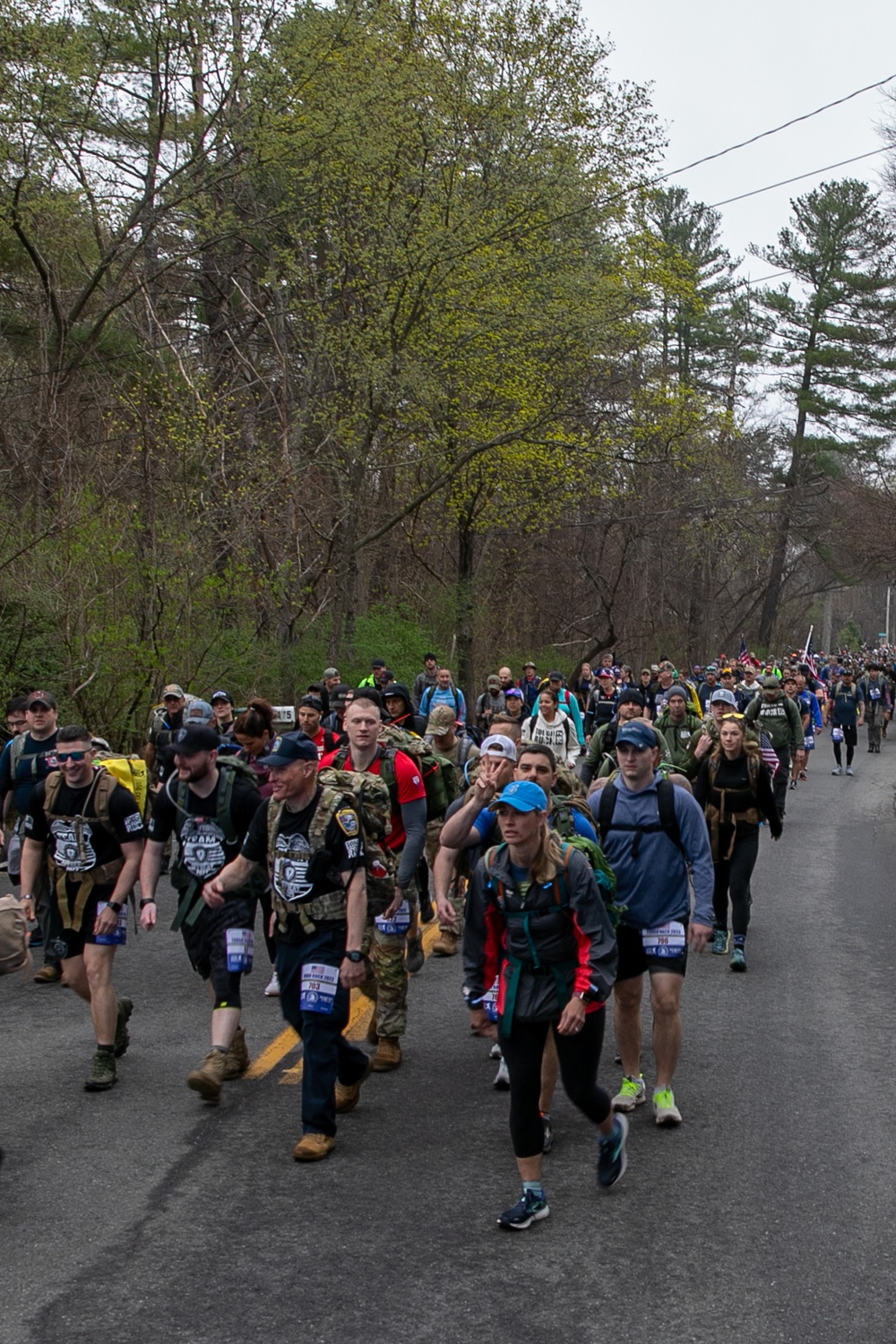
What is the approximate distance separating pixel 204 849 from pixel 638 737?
2.16 meters

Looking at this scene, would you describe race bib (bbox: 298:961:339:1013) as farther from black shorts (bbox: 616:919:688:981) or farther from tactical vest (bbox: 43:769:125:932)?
tactical vest (bbox: 43:769:125:932)

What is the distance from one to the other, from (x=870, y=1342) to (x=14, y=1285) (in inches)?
109

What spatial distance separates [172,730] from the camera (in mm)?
11328

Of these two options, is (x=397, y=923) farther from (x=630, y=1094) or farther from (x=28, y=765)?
(x=28, y=765)

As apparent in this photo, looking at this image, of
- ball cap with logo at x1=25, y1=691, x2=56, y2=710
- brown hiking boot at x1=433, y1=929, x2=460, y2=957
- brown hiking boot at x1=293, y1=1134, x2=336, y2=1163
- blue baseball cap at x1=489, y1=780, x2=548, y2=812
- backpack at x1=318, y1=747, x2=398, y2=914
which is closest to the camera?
blue baseball cap at x1=489, y1=780, x2=548, y2=812

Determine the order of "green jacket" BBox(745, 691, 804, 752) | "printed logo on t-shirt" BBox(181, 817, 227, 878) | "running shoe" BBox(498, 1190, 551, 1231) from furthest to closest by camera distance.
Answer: "green jacket" BBox(745, 691, 804, 752)
"printed logo on t-shirt" BBox(181, 817, 227, 878)
"running shoe" BBox(498, 1190, 551, 1231)

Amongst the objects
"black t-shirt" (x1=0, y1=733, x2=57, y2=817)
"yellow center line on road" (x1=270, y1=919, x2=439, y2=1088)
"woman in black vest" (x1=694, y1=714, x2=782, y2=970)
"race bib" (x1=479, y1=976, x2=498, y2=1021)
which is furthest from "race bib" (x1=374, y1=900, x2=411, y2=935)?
"black t-shirt" (x1=0, y1=733, x2=57, y2=817)

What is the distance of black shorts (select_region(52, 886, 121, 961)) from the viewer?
6805mm

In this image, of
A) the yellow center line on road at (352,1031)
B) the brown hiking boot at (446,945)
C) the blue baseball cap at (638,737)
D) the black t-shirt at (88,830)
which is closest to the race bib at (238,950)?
the yellow center line on road at (352,1031)

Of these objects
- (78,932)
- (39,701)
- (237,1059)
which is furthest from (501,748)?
(39,701)

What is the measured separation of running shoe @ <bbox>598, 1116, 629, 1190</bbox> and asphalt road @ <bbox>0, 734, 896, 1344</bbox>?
0.07 meters

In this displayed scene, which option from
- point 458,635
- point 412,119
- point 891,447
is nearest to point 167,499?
point 412,119

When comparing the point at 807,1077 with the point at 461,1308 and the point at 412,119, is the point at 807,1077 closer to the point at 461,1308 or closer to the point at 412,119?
the point at 461,1308

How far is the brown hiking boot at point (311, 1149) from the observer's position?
18.6ft
